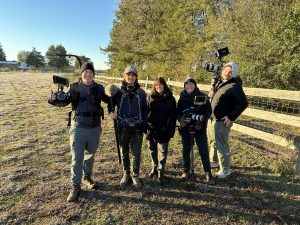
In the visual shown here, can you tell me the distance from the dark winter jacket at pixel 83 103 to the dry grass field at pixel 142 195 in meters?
1.12

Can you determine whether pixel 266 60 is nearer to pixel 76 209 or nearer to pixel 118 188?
pixel 118 188

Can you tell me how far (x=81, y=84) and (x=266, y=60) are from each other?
11045 millimetres

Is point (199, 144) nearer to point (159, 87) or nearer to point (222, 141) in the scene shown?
point (222, 141)

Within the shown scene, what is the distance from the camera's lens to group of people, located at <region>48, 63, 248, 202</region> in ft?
14.0

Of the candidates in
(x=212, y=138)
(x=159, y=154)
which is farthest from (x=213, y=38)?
(x=159, y=154)

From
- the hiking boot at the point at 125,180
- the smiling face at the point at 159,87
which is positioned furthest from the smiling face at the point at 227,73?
the hiking boot at the point at 125,180

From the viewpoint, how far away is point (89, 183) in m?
4.66

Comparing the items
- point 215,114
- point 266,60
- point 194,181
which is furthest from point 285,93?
point 266,60

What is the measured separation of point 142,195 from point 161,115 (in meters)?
1.29

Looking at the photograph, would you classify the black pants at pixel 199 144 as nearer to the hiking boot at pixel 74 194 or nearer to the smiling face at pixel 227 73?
the smiling face at pixel 227 73

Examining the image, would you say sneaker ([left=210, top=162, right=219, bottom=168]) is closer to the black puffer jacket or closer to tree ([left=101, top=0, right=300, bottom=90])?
the black puffer jacket

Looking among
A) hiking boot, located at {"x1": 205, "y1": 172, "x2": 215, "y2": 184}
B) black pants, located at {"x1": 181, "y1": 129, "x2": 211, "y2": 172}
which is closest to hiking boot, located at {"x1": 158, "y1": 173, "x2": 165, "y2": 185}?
black pants, located at {"x1": 181, "y1": 129, "x2": 211, "y2": 172}

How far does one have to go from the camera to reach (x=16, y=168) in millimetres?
5391

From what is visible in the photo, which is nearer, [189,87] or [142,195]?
[142,195]
